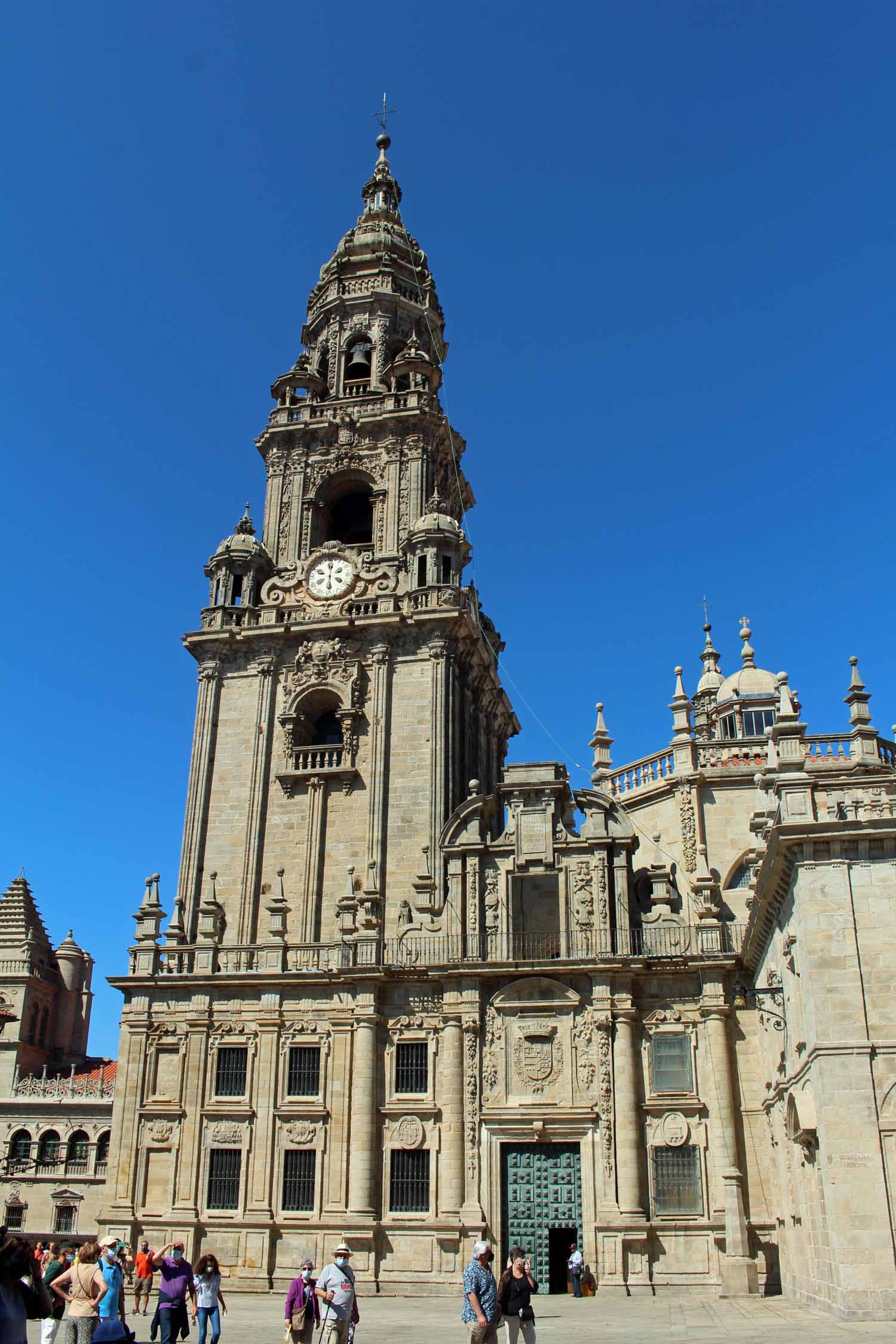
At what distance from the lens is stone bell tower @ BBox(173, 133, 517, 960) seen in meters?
41.0

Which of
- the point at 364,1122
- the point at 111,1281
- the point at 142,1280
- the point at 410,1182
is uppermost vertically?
the point at 364,1122

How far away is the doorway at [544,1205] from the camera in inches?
1287

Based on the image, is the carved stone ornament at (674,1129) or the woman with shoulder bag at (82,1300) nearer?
the woman with shoulder bag at (82,1300)

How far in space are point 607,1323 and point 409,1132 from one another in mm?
11504

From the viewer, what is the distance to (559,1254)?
108 feet

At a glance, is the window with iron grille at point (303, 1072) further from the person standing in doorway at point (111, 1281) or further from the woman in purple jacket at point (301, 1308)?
the person standing in doorway at point (111, 1281)

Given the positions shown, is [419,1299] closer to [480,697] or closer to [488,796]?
[488,796]

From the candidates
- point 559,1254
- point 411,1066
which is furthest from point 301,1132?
point 559,1254

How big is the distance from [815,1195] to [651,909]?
1467 cm

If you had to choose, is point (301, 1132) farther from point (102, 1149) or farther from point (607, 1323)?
point (102, 1149)

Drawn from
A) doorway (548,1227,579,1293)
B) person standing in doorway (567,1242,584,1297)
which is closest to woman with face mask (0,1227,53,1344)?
person standing in doorway (567,1242,584,1297)

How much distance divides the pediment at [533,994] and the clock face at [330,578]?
58.8 ft

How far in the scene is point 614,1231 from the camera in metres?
32.0

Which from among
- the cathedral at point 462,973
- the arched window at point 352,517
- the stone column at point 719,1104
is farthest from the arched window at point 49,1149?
the stone column at point 719,1104
